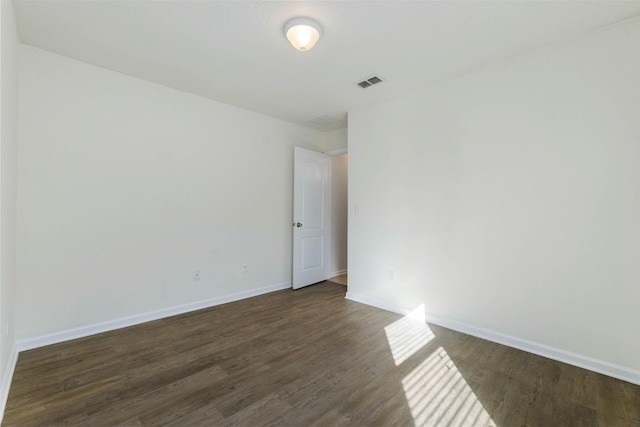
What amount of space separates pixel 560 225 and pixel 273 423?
8.60 feet

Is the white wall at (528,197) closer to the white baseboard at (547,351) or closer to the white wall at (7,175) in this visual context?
the white baseboard at (547,351)

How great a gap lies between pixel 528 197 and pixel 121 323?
412 centimetres

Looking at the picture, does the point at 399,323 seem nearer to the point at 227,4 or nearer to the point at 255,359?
the point at 255,359

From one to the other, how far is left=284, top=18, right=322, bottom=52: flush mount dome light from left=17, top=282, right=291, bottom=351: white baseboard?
3062 millimetres

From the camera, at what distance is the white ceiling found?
2002 mm

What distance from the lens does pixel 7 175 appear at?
74.9 inches

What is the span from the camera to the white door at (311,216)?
443cm

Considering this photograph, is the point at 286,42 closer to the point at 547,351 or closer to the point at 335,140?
the point at 335,140

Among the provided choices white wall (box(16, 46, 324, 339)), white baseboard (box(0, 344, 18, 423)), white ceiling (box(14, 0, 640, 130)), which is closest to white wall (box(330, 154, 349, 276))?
white wall (box(16, 46, 324, 339))

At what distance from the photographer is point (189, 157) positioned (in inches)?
135

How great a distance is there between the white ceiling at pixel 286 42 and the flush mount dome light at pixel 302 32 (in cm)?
6

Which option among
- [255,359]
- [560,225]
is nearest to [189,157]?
[255,359]

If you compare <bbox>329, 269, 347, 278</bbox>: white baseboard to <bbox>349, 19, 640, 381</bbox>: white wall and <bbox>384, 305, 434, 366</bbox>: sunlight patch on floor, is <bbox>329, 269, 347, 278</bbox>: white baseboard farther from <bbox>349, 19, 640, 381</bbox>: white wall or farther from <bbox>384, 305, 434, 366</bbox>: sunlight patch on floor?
<bbox>384, 305, 434, 366</bbox>: sunlight patch on floor

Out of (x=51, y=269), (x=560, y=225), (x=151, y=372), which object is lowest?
(x=151, y=372)
